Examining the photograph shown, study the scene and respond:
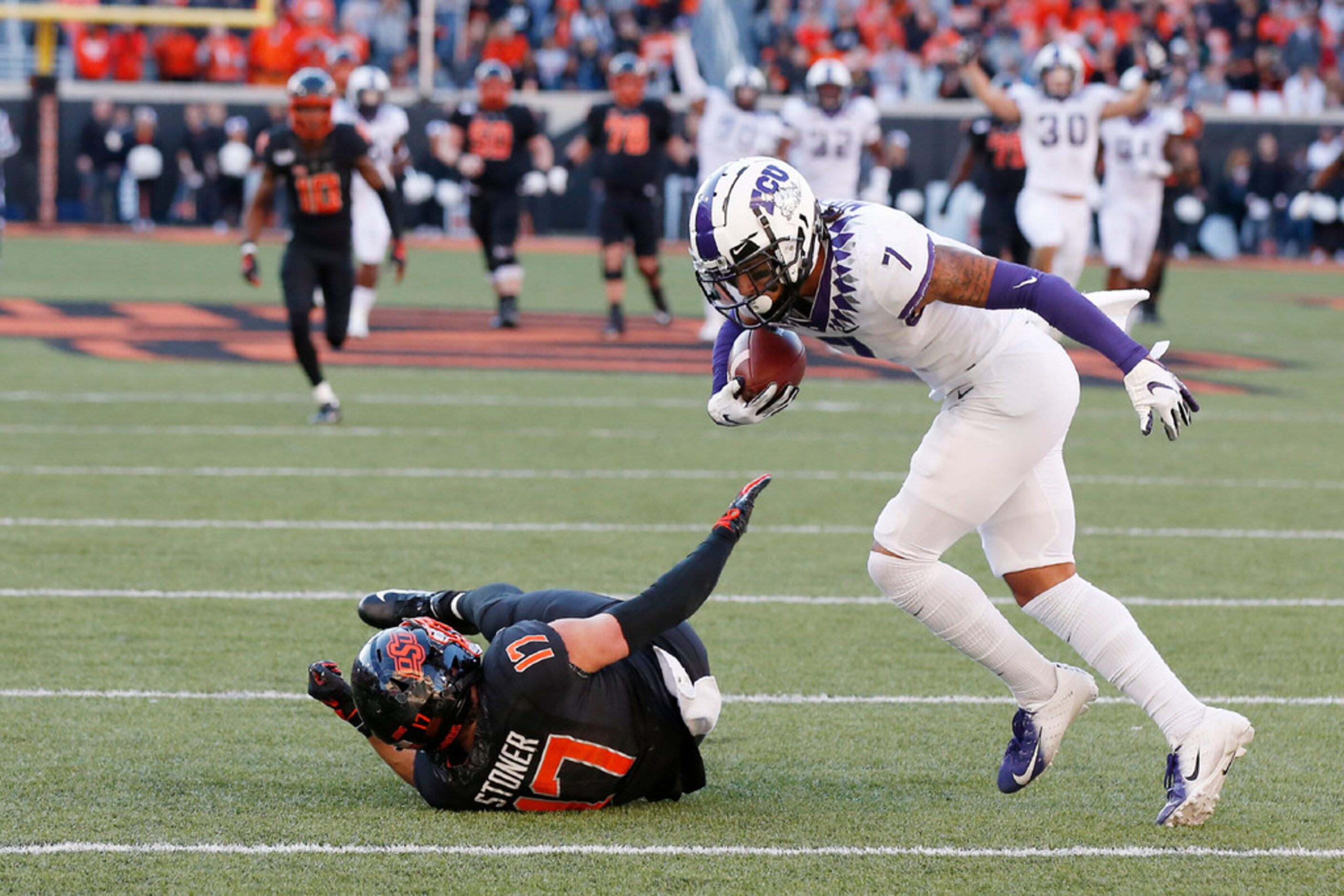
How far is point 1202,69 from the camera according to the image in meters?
26.0

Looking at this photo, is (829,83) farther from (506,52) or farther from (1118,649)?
(506,52)

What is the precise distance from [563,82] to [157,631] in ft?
68.3

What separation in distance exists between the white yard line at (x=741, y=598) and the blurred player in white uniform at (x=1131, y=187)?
829cm

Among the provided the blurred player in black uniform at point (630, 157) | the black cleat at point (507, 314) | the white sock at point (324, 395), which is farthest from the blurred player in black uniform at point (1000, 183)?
the white sock at point (324, 395)

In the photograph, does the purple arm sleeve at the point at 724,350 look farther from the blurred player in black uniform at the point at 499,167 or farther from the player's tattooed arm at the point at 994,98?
the blurred player in black uniform at the point at 499,167

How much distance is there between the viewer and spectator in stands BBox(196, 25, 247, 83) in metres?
24.9

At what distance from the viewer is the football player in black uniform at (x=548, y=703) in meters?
3.77

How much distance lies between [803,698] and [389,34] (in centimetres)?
2237

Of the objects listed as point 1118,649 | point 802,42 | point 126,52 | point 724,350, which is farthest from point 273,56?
point 1118,649

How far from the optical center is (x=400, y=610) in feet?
14.6

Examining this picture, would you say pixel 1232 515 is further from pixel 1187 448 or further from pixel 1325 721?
pixel 1325 721

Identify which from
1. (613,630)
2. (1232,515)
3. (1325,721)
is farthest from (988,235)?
(613,630)

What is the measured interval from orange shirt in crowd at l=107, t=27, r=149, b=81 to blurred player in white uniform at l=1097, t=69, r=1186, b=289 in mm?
15360

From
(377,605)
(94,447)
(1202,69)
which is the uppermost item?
(1202,69)
